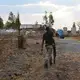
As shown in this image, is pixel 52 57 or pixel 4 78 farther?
pixel 52 57

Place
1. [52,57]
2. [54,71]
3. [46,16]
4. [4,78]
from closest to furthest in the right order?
[4,78], [54,71], [52,57], [46,16]

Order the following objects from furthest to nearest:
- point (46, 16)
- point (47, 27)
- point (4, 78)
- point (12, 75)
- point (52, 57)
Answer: point (46, 16), point (52, 57), point (47, 27), point (12, 75), point (4, 78)

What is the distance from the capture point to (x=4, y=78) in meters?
13.4

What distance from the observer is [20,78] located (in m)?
13.8

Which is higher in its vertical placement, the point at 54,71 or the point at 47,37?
the point at 47,37

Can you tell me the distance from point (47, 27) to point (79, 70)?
2408mm

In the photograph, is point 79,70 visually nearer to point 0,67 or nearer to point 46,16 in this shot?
point 0,67

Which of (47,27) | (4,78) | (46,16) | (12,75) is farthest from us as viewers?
(46,16)

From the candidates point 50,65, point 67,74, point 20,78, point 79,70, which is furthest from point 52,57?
point 20,78

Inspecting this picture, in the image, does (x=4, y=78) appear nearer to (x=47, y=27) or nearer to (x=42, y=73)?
(x=42, y=73)

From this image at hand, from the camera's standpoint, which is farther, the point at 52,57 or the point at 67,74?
the point at 52,57

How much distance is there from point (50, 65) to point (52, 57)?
79 cm

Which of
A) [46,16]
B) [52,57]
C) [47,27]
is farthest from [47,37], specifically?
[46,16]

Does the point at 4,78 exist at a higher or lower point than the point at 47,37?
lower
